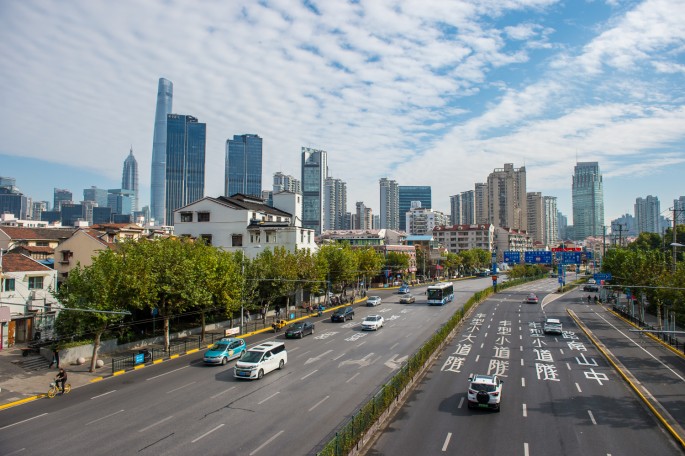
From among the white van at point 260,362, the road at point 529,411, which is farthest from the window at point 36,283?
the road at point 529,411

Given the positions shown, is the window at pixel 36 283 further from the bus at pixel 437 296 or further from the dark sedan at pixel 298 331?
the bus at pixel 437 296

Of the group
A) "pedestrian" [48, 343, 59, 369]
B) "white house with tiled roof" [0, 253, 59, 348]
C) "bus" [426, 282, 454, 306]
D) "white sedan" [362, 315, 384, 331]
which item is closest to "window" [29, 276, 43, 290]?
"white house with tiled roof" [0, 253, 59, 348]

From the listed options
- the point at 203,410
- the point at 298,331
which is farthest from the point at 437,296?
the point at 203,410

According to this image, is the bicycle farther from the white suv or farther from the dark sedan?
the white suv

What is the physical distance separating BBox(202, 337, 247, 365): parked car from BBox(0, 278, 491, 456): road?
80 cm

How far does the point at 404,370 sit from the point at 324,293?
51.2m

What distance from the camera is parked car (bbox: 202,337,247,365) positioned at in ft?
118

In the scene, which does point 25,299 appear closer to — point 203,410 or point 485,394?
point 203,410

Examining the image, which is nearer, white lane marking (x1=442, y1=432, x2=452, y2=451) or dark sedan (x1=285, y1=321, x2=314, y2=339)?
white lane marking (x1=442, y1=432, x2=452, y2=451)

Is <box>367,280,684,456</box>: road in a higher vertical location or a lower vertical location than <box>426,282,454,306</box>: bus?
lower

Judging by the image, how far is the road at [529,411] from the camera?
20297 mm

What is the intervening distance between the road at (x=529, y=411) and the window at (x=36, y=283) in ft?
126

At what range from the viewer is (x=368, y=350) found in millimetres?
41219

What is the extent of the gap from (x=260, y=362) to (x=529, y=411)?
56.7 feet
